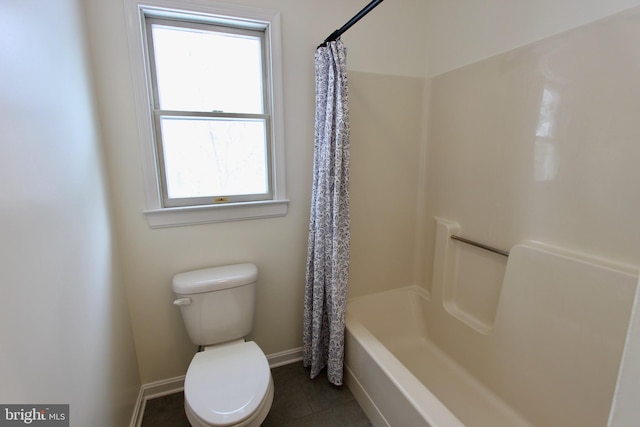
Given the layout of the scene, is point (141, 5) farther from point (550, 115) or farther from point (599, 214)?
point (599, 214)

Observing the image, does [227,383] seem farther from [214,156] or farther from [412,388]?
[214,156]

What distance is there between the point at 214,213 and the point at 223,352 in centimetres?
73

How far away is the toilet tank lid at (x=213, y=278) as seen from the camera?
1494 mm

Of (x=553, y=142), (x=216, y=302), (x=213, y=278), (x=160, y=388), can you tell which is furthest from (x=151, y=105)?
(x=553, y=142)

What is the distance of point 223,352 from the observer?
145cm

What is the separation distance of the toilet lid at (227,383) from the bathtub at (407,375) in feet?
1.89

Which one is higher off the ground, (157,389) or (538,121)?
(538,121)

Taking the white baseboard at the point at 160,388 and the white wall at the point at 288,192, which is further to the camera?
the white baseboard at the point at 160,388

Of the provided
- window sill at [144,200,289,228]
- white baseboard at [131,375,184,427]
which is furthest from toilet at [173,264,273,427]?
white baseboard at [131,375,184,427]

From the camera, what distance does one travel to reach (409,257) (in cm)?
221

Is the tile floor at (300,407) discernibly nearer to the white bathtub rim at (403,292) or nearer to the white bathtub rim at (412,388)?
the white bathtub rim at (412,388)

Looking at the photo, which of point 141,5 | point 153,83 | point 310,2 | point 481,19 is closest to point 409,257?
point 481,19

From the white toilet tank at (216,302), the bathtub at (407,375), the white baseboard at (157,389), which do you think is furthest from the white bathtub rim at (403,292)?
the white baseboard at (157,389)

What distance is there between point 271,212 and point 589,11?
1.71 m
